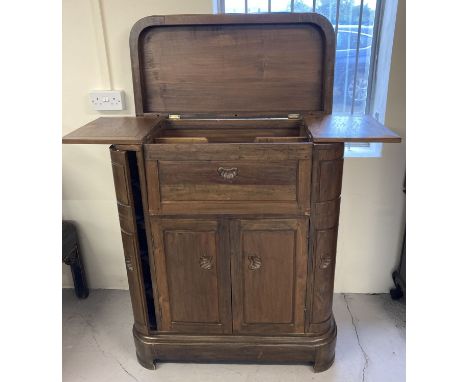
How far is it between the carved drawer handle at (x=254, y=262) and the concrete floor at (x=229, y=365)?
1.52 feet

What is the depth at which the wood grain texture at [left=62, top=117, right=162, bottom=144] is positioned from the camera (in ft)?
3.88

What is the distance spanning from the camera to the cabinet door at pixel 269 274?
4.25 ft

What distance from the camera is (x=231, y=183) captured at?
4.03 feet

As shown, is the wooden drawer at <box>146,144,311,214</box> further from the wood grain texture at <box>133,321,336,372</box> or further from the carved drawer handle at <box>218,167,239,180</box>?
the wood grain texture at <box>133,321,336,372</box>

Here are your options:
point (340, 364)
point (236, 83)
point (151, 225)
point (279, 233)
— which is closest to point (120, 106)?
point (236, 83)

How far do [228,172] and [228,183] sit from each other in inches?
1.5

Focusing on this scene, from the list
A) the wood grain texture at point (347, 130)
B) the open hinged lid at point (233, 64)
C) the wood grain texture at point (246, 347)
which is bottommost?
the wood grain texture at point (246, 347)

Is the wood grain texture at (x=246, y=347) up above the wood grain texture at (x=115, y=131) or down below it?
below

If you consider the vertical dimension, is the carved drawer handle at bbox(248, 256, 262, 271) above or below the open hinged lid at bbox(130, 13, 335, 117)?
below

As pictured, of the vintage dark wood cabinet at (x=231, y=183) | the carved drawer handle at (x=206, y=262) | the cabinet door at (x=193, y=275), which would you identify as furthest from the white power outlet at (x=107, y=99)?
the carved drawer handle at (x=206, y=262)

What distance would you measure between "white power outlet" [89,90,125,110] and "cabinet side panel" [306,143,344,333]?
89cm

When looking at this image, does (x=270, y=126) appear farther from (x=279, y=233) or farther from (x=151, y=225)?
(x=151, y=225)

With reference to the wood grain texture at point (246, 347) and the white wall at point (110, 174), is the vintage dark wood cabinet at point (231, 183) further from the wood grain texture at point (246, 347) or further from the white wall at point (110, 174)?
the white wall at point (110, 174)

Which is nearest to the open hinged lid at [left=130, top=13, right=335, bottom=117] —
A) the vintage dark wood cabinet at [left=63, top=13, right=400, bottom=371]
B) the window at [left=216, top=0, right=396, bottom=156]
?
the vintage dark wood cabinet at [left=63, top=13, right=400, bottom=371]
